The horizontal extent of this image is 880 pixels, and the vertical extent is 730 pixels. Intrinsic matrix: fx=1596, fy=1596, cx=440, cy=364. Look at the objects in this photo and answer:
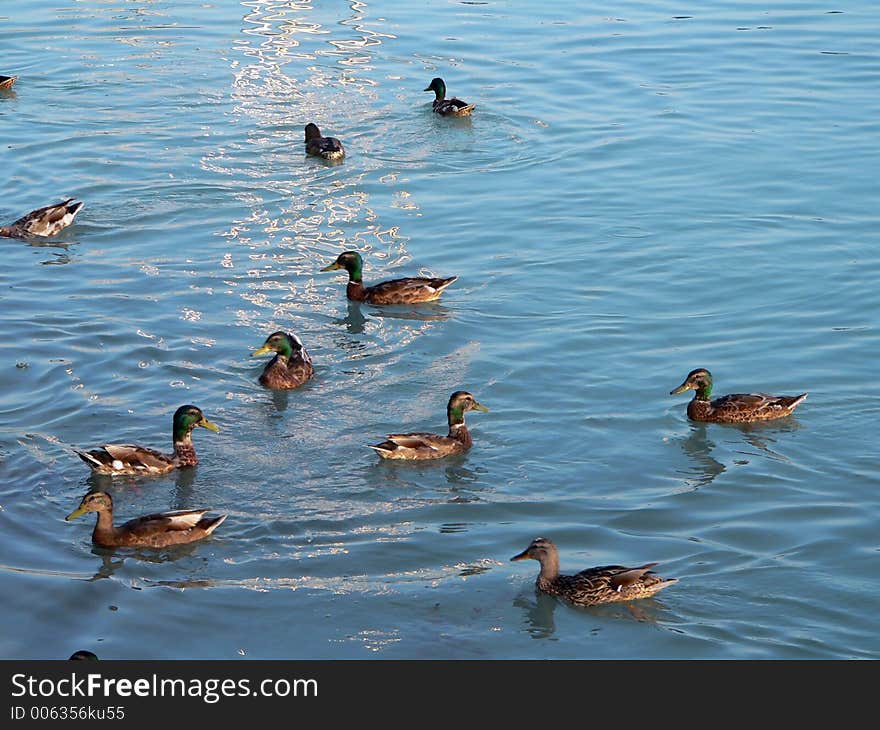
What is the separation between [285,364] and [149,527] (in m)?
3.31

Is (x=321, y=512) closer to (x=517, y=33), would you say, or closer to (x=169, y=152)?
(x=169, y=152)

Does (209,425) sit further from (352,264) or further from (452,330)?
(352,264)

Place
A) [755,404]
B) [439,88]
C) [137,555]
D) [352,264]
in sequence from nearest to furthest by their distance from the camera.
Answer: [137,555]
[755,404]
[352,264]
[439,88]

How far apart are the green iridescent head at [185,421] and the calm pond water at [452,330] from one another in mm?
329

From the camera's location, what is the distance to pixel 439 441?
1351cm

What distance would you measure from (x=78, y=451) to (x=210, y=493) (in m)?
1.34

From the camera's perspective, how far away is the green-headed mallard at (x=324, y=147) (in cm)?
2145

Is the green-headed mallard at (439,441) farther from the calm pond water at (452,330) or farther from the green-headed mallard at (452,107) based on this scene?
the green-headed mallard at (452,107)

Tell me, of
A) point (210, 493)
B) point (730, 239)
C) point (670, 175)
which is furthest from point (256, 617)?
point (670, 175)

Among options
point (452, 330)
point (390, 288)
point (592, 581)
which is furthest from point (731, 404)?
point (390, 288)

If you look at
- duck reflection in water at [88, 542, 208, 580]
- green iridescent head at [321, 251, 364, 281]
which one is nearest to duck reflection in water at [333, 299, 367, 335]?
green iridescent head at [321, 251, 364, 281]

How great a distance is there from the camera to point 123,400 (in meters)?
14.8

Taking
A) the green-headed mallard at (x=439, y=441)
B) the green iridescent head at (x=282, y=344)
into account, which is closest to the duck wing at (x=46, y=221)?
the green iridescent head at (x=282, y=344)

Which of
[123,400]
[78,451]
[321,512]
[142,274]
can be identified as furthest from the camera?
[142,274]
